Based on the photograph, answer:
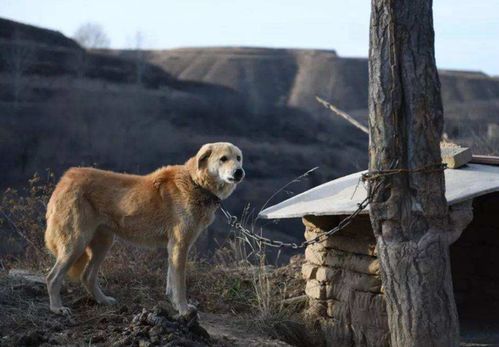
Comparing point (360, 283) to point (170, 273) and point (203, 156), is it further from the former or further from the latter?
point (203, 156)

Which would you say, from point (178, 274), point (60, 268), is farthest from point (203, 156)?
point (60, 268)

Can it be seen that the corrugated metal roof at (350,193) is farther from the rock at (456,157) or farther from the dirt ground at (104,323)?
the dirt ground at (104,323)

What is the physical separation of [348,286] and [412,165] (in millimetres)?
2448

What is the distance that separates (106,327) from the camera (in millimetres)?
6738

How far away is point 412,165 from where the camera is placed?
19.4ft

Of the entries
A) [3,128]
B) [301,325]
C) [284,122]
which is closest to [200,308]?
[301,325]

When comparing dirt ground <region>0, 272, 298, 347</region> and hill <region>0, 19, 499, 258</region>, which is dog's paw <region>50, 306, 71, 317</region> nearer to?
dirt ground <region>0, 272, 298, 347</region>

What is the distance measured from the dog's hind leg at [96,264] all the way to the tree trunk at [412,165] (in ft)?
10.0

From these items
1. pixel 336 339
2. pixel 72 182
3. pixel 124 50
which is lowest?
pixel 336 339

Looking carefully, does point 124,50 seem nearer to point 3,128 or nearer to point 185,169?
point 3,128


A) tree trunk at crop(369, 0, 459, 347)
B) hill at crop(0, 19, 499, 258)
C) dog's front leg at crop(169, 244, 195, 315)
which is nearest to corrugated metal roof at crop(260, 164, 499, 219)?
tree trunk at crop(369, 0, 459, 347)

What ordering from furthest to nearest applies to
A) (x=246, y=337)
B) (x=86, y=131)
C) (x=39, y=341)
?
(x=86, y=131)
(x=246, y=337)
(x=39, y=341)

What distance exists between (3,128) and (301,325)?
27168 mm

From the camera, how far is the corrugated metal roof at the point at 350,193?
7129 mm
